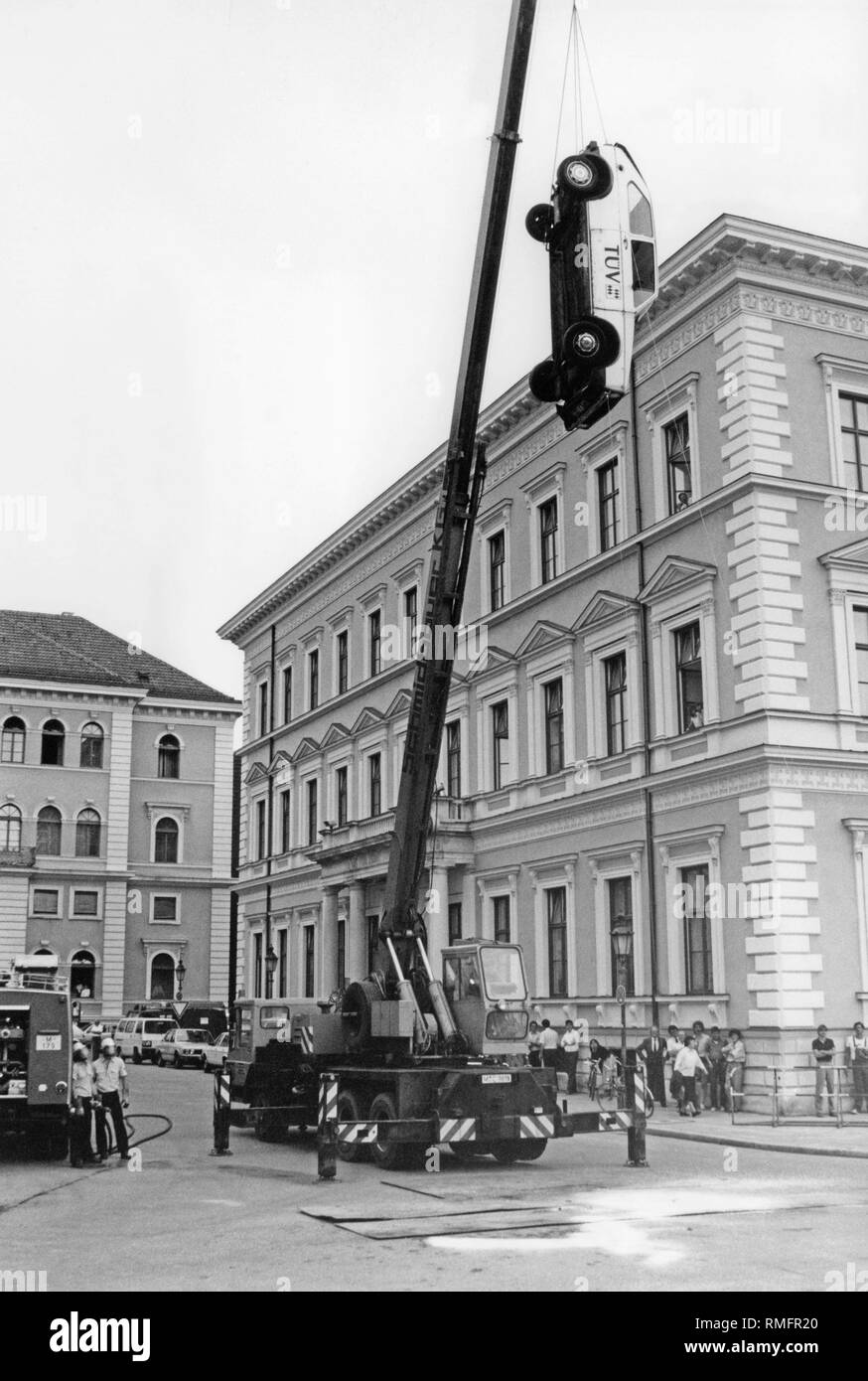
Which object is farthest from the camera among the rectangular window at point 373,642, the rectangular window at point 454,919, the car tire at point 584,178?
the rectangular window at point 373,642

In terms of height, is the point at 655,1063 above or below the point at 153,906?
below

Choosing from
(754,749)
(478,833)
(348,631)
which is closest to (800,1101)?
(754,749)

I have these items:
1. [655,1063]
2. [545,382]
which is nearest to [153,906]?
[655,1063]

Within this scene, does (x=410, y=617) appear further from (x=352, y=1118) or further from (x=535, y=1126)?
(x=535, y=1126)

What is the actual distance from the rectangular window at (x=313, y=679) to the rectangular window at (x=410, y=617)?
797 centimetres

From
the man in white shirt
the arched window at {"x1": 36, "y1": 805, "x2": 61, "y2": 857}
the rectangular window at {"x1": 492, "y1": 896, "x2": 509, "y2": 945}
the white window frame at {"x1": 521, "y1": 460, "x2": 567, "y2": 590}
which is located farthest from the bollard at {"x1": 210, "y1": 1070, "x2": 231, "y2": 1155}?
the arched window at {"x1": 36, "y1": 805, "x2": 61, "y2": 857}

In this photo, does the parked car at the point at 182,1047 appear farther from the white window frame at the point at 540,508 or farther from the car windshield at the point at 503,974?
the car windshield at the point at 503,974

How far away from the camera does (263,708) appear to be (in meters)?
57.4

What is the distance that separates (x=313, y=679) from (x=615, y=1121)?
35061 mm

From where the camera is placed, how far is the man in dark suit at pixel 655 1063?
27625 millimetres

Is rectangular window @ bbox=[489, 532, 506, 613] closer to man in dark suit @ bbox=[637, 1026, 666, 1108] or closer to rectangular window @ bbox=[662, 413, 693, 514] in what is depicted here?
rectangular window @ bbox=[662, 413, 693, 514]

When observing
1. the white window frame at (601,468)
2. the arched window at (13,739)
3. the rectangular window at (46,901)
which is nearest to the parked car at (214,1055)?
the rectangular window at (46,901)

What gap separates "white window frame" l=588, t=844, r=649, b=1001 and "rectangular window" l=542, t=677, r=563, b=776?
10.2ft

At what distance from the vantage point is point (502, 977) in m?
19.7
